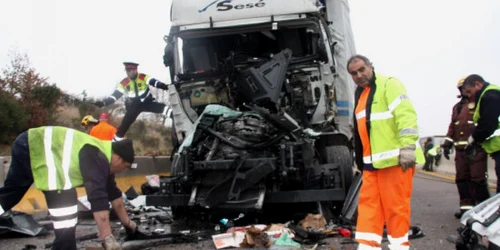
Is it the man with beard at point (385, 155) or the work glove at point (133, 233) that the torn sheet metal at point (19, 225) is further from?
the man with beard at point (385, 155)

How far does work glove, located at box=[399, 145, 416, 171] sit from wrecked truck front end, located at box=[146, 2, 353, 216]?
4.77ft

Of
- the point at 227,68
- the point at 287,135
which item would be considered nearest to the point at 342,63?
the point at 227,68

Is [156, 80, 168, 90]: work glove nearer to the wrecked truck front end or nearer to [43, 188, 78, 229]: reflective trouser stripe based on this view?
the wrecked truck front end

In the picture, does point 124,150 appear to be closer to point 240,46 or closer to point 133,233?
point 133,233

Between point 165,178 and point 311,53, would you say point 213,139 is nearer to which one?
point 165,178

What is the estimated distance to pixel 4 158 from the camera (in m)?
6.06

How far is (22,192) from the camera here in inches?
143

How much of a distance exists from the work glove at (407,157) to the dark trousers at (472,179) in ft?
8.46

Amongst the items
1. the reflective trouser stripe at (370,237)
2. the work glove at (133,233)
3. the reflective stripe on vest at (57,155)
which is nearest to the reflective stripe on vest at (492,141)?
the reflective trouser stripe at (370,237)

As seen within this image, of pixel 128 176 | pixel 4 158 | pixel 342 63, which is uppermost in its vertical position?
pixel 342 63

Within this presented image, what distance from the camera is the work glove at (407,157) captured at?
10.8 ft

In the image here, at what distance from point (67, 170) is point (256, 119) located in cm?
232

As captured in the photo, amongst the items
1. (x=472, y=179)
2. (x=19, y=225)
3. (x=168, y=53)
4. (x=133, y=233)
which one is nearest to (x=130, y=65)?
(x=168, y=53)

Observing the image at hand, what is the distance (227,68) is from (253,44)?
0.71 m
